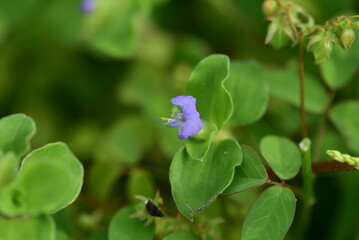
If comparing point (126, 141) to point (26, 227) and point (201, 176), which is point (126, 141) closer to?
point (201, 176)

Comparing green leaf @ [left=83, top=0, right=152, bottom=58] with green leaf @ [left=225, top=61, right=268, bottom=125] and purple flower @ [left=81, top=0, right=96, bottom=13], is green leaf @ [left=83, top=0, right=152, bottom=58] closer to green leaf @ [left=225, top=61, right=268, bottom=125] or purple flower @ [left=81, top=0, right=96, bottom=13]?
purple flower @ [left=81, top=0, right=96, bottom=13]

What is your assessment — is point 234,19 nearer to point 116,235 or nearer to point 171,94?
point 171,94

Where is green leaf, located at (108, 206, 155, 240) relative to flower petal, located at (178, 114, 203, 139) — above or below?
below

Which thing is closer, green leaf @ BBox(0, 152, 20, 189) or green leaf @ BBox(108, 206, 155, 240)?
green leaf @ BBox(0, 152, 20, 189)

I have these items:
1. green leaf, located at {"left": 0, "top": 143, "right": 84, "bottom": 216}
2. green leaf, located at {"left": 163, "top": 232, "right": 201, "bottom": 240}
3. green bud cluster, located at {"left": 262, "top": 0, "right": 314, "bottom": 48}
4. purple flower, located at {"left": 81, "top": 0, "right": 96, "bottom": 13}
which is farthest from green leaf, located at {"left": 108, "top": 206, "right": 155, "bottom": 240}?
purple flower, located at {"left": 81, "top": 0, "right": 96, "bottom": 13}

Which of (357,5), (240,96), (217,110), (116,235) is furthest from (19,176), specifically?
(357,5)
